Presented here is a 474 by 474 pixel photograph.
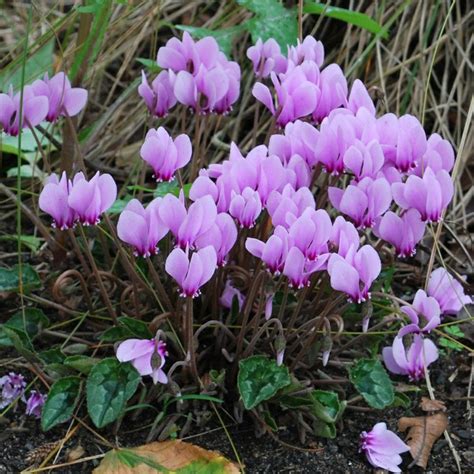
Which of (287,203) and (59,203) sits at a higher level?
(287,203)

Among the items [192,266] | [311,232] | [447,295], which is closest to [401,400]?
[447,295]

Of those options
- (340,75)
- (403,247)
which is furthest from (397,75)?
(403,247)

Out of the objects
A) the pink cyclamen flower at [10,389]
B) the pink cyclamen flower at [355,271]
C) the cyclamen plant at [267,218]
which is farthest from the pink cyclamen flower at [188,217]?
the pink cyclamen flower at [10,389]

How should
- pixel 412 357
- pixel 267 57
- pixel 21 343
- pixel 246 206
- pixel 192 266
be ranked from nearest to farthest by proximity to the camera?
pixel 192 266
pixel 246 206
pixel 21 343
pixel 412 357
pixel 267 57

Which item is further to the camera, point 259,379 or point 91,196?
point 259,379

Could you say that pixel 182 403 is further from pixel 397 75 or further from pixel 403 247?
pixel 397 75

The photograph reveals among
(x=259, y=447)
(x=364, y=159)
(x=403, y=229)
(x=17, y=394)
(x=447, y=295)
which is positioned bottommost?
(x=17, y=394)

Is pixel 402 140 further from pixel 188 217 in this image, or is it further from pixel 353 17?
pixel 353 17

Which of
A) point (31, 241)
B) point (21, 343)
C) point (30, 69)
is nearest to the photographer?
point (21, 343)

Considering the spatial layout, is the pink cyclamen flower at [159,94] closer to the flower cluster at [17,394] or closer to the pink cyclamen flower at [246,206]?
the pink cyclamen flower at [246,206]
